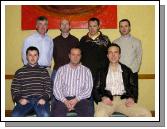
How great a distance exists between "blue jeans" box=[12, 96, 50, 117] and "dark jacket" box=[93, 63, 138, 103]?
0.51 m

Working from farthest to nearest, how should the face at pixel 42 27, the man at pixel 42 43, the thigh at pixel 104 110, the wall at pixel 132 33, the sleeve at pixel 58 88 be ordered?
the face at pixel 42 27 < the man at pixel 42 43 < the wall at pixel 132 33 < the sleeve at pixel 58 88 < the thigh at pixel 104 110

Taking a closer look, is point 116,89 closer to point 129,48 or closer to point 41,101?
point 129,48

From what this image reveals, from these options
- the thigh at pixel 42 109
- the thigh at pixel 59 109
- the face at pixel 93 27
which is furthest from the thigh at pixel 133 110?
the face at pixel 93 27

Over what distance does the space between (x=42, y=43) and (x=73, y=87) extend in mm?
607

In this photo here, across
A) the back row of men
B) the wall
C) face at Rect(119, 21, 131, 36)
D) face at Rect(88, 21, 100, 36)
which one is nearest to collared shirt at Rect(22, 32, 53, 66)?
the back row of men

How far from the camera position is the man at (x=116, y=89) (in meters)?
3.04

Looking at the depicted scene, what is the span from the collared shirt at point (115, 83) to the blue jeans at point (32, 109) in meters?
0.65

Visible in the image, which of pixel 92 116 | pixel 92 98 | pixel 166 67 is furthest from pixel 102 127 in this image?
pixel 166 67

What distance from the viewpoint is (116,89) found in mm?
3104

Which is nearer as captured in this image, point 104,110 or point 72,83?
point 104,110

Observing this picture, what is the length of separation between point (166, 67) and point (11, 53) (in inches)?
63.8

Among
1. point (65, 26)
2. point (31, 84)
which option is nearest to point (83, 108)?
point (31, 84)

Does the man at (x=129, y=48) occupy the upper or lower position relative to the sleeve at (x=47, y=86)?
upper

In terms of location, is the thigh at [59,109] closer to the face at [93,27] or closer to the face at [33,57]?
the face at [33,57]
